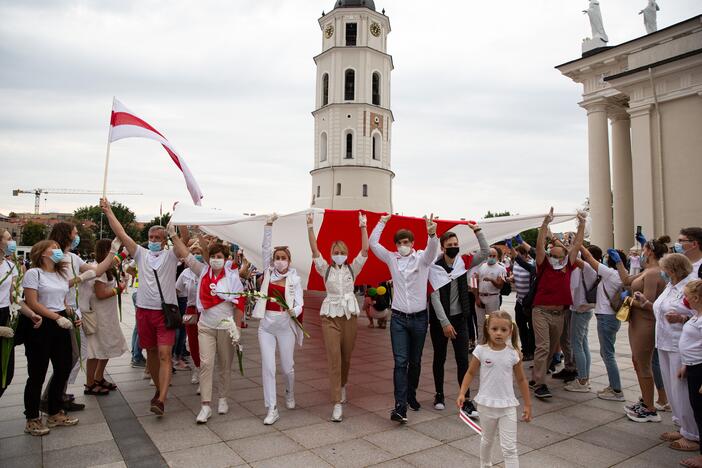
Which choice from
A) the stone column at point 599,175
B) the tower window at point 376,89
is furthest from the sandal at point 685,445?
the tower window at point 376,89

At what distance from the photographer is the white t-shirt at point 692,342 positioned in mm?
4102

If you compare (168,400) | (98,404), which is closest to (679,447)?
(168,400)

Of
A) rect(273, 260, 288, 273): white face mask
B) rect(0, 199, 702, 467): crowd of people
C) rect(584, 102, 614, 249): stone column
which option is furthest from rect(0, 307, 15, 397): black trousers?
rect(584, 102, 614, 249): stone column

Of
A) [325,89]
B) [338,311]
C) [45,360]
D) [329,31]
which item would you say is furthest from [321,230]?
[329,31]

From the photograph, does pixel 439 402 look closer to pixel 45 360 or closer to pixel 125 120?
pixel 45 360

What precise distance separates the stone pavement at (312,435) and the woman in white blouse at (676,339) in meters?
0.21

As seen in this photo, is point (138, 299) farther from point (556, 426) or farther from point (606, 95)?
point (606, 95)

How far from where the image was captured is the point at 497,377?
12.0 feet

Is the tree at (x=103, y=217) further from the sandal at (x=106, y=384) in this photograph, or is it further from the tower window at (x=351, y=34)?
the sandal at (x=106, y=384)

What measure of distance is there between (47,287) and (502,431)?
14.4ft

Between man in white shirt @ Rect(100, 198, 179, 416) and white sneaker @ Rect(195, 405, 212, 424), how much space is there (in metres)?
0.49

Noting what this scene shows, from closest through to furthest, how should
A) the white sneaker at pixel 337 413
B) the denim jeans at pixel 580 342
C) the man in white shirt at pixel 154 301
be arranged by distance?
the white sneaker at pixel 337 413
the man in white shirt at pixel 154 301
the denim jeans at pixel 580 342

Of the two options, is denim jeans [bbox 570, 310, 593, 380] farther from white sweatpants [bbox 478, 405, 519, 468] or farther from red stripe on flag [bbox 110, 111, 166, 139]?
red stripe on flag [bbox 110, 111, 166, 139]

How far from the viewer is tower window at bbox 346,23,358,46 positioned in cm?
5288
